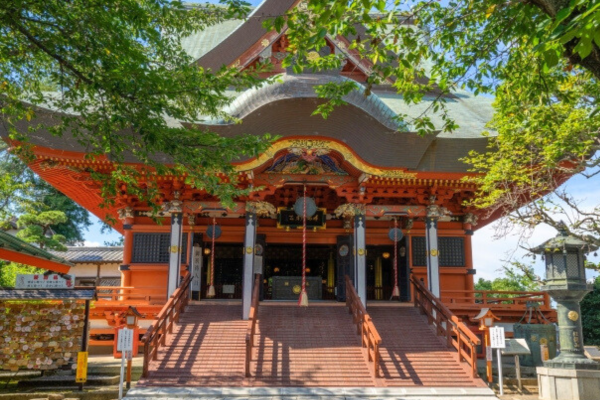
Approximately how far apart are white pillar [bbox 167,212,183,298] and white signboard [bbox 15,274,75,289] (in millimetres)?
2660

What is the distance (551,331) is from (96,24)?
12.0 metres

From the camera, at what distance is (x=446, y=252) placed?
14.6 metres

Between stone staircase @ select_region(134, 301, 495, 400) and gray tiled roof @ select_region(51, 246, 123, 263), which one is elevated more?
gray tiled roof @ select_region(51, 246, 123, 263)

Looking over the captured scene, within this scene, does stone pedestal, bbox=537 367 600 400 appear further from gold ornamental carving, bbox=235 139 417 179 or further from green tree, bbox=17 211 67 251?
green tree, bbox=17 211 67 251

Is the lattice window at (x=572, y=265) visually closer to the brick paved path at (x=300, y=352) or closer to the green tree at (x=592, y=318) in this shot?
the brick paved path at (x=300, y=352)

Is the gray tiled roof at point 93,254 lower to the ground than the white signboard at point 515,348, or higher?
higher

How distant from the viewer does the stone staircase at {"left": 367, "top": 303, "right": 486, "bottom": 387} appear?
9.78m

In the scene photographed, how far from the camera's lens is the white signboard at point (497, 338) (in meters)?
10.4

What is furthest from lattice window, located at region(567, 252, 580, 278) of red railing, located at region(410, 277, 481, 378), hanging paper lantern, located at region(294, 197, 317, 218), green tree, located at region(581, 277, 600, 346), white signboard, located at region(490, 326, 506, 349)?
green tree, located at region(581, 277, 600, 346)

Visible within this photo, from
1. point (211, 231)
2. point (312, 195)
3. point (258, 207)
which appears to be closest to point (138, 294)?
point (211, 231)

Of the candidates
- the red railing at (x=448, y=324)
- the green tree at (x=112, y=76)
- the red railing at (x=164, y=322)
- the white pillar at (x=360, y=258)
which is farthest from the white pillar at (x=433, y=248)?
the green tree at (x=112, y=76)

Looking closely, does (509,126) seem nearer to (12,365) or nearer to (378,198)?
(378,198)

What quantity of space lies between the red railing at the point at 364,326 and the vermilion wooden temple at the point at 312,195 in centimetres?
25

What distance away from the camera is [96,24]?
6.82 meters
